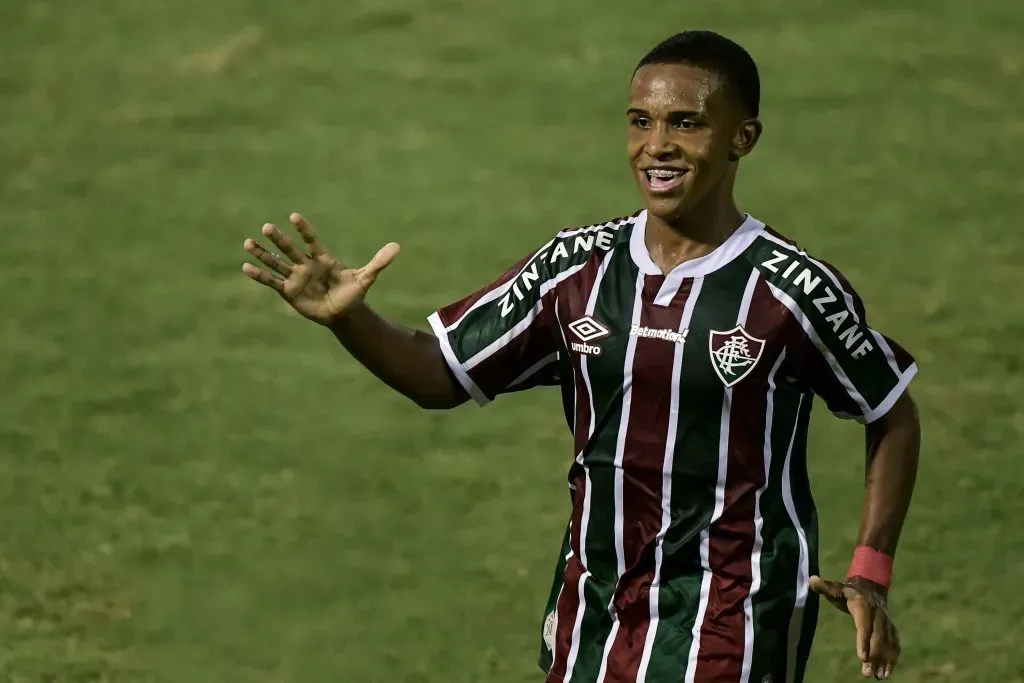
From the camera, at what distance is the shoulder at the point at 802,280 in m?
3.72

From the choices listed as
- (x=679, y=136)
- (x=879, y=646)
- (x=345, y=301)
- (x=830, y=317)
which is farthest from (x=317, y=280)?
(x=879, y=646)

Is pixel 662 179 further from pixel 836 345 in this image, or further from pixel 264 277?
pixel 264 277

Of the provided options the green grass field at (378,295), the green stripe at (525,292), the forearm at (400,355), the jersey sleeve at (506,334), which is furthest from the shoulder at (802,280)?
the green grass field at (378,295)

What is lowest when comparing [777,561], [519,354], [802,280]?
[777,561]

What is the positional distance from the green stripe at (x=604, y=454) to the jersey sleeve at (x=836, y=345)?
320 mm

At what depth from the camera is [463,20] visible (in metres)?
10.7

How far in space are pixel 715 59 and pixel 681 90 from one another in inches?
4.2

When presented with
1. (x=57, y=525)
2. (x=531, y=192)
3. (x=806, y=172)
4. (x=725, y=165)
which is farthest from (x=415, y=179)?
(x=725, y=165)

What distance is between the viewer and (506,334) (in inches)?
157

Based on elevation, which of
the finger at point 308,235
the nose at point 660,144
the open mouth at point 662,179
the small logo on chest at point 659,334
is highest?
the nose at point 660,144

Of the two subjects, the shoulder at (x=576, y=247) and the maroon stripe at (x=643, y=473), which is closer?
the maroon stripe at (x=643, y=473)

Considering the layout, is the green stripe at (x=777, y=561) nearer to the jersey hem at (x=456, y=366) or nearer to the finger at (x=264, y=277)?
the jersey hem at (x=456, y=366)

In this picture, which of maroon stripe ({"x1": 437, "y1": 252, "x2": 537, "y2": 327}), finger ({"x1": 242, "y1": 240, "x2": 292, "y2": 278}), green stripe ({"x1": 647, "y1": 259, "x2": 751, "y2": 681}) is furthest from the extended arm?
green stripe ({"x1": 647, "y1": 259, "x2": 751, "y2": 681})

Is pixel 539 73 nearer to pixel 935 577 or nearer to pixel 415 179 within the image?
pixel 415 179
